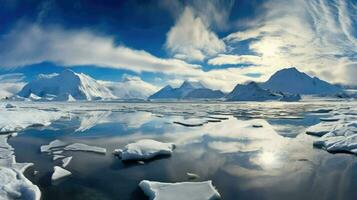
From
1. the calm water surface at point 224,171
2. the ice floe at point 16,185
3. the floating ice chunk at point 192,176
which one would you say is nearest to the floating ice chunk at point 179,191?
the calm water surface at point 224,171

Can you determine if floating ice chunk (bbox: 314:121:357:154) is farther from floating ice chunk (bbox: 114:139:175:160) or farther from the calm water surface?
floating ice chunk (bbox: 114:139:175:160)

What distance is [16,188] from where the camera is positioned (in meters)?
10.4

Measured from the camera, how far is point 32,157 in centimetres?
1636

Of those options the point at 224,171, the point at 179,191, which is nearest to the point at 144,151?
→ the point at 224,171

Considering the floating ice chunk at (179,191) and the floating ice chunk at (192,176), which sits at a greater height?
the floating ice chunk at (179,191)

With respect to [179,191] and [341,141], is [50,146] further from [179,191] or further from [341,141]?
[341,141]

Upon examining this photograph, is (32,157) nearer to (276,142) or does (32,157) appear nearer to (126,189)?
(126,189)

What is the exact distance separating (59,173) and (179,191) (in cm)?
545

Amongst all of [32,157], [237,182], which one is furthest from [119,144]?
[237,182]

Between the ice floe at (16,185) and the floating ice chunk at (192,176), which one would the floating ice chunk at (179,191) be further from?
the ice floe at (16,185)

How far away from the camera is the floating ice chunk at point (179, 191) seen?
9922 millimetres

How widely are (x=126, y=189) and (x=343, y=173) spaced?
9319 mm

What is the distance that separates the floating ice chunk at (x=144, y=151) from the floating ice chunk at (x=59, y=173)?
3.28m

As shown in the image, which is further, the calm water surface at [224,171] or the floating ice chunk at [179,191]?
the calm water surface at [224,171]
